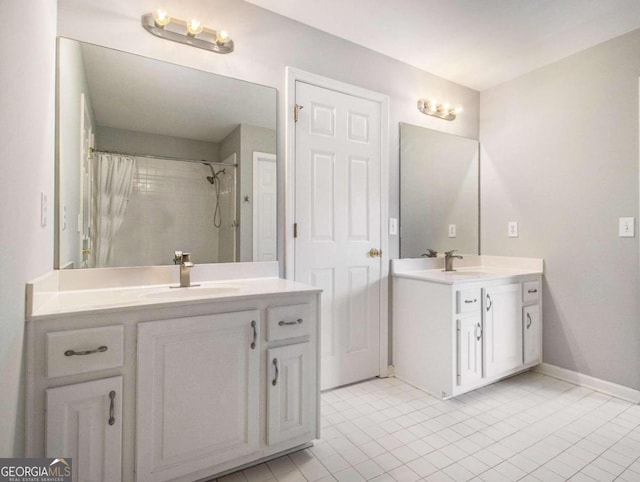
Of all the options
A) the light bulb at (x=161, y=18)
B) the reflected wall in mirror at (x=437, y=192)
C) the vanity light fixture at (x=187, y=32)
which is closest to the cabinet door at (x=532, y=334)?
the reflected wall in mirror at (x=437, y=192)

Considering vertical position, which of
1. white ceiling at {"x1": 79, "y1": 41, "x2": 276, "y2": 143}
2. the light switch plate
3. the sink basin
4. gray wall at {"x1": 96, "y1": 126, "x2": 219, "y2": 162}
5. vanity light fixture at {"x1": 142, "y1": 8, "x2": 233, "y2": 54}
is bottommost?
the sink basin

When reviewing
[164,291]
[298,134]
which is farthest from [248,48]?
[164,291]

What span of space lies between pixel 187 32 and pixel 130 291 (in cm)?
140

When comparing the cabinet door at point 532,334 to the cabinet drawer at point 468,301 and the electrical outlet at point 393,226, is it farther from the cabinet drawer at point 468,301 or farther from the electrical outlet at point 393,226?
the electrical outlet at point 393,226

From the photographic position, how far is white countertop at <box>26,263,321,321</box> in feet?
3.90

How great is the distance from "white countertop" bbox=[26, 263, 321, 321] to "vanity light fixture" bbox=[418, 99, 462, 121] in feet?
6.16

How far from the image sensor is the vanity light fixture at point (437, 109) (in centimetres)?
280

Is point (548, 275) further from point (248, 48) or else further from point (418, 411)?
point (248, 48)

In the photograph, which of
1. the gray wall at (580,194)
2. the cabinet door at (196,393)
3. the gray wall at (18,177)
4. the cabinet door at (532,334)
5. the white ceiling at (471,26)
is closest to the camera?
the gray wall at (18,177)

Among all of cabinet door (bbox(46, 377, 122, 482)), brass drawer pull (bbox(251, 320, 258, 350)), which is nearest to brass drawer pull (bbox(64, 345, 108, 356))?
cabinet door (bbox(46, 377, 122, 482))

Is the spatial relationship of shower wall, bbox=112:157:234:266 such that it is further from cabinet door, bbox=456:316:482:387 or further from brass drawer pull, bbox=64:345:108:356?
cabinet door, bbox=456:316:482:387

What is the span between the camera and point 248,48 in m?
2.02

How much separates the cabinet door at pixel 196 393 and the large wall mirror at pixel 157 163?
59cm

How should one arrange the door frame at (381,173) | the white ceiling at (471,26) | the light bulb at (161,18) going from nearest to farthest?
the light bulb at (161,18) → the white ceiling at (471,26) → the door frame at (381,173)
